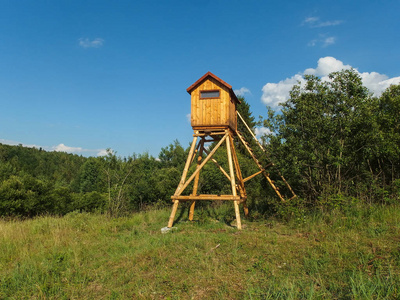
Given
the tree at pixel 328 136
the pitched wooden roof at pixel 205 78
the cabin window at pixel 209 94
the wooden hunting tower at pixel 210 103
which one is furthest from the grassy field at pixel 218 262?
the pitched wooden roof at pixel 205 78

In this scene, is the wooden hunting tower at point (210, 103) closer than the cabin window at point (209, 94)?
Yes

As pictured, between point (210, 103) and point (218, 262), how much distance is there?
284 inches

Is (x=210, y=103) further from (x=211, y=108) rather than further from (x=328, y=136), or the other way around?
(x=328, y=136)

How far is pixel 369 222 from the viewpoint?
8.23 metres

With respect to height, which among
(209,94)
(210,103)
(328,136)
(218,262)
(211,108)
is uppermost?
(209,94)

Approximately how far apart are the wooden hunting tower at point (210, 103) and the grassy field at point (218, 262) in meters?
4.60

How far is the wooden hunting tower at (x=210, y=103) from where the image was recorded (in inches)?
454

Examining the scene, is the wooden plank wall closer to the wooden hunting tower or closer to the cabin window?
the wooden hunting tower

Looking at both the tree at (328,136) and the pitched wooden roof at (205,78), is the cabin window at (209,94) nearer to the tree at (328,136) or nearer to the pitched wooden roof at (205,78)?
the pitched wooden roof at (205,78)

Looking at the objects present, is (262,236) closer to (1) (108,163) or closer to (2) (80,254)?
(2) (80,254)

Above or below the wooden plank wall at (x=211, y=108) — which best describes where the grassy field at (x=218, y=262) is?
below

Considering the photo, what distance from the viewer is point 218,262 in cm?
638

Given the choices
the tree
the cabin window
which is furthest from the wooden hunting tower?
the tree

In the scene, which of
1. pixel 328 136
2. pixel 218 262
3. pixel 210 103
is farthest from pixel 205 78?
pixel 218 262
